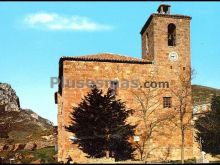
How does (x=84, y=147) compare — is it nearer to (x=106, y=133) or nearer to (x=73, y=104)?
(x=106, y=133)

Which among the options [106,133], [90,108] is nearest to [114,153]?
[106,133]

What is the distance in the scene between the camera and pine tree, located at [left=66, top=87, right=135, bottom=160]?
27219mm

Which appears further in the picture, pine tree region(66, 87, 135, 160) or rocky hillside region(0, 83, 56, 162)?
rocky hillside region(0, 83, 56, 162)

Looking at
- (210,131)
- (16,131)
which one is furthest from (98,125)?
(16,131)

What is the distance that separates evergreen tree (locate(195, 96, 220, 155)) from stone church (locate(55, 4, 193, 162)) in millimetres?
10569

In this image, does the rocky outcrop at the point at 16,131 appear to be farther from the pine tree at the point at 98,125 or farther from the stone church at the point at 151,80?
the pine tree at the point at 98,125

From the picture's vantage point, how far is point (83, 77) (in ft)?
98.6

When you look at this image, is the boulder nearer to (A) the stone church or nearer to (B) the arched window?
(A) the stone church

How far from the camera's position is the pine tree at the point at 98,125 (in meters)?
27.2

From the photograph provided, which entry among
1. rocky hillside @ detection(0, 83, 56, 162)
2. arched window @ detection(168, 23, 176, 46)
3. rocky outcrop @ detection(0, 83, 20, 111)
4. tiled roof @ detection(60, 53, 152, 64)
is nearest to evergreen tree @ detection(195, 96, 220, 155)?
arched window @ detection(168, 23, 176, 46)

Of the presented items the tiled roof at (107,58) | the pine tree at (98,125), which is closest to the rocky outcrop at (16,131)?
the tiled roof at (107,58)

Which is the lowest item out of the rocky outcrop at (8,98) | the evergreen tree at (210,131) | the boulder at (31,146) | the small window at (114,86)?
the boulder at (31,146)

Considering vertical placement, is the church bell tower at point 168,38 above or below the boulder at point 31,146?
above

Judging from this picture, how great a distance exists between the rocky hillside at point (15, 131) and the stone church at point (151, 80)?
11.2m
